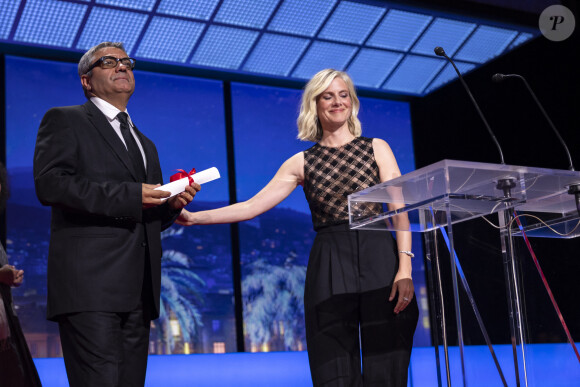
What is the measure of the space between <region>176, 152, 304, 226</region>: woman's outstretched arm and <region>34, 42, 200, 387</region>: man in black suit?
0.53 meters

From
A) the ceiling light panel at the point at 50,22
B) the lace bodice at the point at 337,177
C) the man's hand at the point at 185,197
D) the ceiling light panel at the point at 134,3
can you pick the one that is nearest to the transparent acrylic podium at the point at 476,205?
the lace bodice at the point at 337,177

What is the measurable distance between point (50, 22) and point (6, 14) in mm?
334

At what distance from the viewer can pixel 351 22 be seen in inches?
252

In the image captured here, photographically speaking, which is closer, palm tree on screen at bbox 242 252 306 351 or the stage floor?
the stage floor

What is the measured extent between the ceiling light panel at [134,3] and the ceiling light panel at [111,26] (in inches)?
2.4

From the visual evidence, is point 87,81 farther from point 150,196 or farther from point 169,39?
point 169,39

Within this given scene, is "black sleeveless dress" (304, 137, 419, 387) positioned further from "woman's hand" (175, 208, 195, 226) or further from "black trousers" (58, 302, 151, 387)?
"black trousers" (58, 302, 151, 387)

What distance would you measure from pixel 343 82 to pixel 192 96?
13.4 feet

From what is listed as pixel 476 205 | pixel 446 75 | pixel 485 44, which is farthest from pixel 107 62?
pixel 446 75

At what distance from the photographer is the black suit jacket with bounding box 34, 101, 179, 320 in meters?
1.96

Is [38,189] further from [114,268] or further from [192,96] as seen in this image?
[192,96]

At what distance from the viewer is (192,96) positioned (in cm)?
662

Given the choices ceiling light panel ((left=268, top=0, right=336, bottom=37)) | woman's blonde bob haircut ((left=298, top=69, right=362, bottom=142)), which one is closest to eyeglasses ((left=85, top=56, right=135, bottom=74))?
woman's blonde bob haircut ((left=298, top=69, right=362, bottom=142))

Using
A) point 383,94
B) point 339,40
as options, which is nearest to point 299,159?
point 339,40
